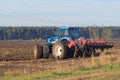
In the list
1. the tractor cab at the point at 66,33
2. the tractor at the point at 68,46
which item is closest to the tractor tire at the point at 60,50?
the tractor at the point at 68,46

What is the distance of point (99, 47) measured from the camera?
109ft

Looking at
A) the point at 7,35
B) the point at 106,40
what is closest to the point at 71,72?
the point at 106,40

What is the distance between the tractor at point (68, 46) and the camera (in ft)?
106

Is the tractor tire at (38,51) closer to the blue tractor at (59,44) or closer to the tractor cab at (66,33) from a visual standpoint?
the blue tractor at (59,44)

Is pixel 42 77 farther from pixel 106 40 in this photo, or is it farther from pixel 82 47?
pixel 106 40

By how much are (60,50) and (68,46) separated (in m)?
0.87

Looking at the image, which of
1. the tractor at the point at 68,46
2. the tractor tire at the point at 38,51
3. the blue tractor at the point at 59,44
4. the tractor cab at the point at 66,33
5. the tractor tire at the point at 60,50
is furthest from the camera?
the tractor tire at the point at 38,51

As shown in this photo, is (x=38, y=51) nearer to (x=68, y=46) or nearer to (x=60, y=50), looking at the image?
(x=60, y=50)

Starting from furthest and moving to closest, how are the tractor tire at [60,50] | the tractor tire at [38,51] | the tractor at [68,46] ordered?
the tractor tire at [38,51], the tractor at [68,46], the tractor tire at [60,50]

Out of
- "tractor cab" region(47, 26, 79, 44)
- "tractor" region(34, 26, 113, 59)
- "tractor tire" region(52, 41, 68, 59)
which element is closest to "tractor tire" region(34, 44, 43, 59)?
"tractor" region(34, 26, 113, 59)

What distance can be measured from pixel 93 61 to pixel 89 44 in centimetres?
538

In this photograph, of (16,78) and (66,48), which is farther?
(66,48)

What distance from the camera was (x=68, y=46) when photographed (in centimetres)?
3209

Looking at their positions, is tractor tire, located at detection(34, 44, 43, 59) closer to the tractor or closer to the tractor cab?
the tractor
